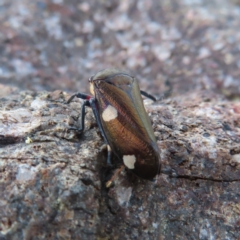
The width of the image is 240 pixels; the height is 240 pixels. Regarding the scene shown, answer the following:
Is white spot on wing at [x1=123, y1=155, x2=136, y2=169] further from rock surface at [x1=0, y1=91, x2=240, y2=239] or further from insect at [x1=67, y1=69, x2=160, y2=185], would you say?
rock surface at [x1=0, y1=91, x2=240, y2=239]

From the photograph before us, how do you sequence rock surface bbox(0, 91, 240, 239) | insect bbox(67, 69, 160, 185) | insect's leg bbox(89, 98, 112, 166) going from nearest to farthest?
rock surface bbox(0, 91, 240, 239) → insect bbox(67, 69, 160, 185) → insect's leg bbox(89, 98, 112, 166)

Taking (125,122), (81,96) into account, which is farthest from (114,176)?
(81,96)

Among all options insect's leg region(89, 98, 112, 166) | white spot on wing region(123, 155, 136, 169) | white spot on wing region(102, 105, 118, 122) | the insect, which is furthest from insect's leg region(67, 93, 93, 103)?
white spot on wing region(123, 155, 136, 169)

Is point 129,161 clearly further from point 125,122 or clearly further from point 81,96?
point 81,96

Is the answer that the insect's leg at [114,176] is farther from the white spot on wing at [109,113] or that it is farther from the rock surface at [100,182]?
the white spot on wing at [109,113]

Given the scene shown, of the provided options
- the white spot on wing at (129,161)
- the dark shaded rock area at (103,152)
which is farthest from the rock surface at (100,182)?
the white spot on wing at (129,161)

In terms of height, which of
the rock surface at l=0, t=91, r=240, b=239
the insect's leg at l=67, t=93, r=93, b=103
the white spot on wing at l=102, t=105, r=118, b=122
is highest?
the insect's leg at l=67, t=93, r=93, b=103
